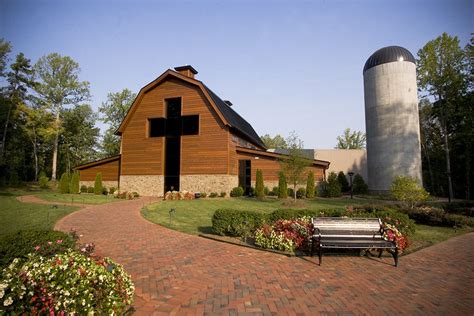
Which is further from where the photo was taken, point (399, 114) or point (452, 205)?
point (399, 114)

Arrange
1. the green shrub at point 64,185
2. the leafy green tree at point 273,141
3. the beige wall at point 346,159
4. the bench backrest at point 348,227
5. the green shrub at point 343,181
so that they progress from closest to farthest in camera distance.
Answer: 1. the bench backrest at point 348,227
2. the green shrub at point 64,185
3. the green shrub at point 343,181
4. the beige wall at point 346,159
5. the leafy green tree at point 273,141

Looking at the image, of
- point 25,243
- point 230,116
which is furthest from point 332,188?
point 25,243

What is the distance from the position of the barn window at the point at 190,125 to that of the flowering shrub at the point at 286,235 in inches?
705

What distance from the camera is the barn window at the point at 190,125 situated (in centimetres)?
2445

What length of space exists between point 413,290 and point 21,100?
147 feet

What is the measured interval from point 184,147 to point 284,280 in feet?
67.8

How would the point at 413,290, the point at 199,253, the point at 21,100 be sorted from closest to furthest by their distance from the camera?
1. the point at 413,290
2. the point at 199,253
3. the point at 21,100

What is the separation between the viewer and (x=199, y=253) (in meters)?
6.83

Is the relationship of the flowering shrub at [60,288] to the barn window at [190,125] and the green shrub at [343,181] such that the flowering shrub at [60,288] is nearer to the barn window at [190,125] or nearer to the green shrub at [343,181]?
the barn window at [190,125]

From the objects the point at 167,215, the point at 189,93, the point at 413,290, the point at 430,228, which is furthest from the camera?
the point at 189,93

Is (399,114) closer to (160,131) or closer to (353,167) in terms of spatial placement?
(353,167)

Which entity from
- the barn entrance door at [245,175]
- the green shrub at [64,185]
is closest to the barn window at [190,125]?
the barn entrance door at [245,175]

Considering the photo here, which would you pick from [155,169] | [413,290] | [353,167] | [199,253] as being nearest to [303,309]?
[413,290]

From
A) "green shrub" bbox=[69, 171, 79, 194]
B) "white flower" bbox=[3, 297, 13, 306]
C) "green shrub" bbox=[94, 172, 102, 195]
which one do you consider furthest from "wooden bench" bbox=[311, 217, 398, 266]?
"green shrub" bbox=[69, 171, 79, 194]
